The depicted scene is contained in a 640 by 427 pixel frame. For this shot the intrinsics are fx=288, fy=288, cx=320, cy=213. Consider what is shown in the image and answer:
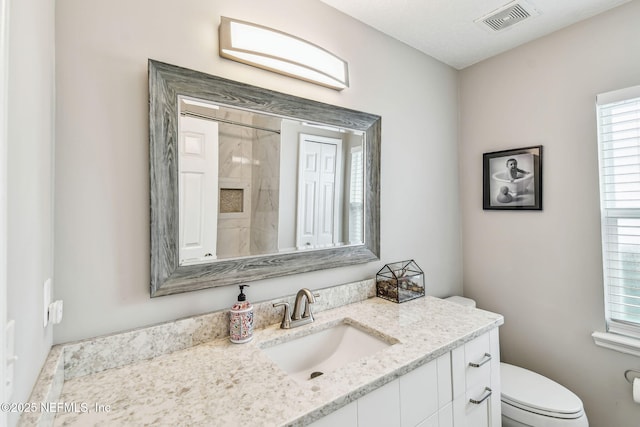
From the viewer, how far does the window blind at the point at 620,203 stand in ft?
4.89

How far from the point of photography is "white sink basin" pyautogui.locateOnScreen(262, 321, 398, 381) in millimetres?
1187

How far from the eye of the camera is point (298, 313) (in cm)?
128

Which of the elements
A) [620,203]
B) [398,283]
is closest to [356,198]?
[398,283]

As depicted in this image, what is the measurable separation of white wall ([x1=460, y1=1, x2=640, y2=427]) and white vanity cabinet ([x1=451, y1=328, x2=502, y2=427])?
74 centimetres

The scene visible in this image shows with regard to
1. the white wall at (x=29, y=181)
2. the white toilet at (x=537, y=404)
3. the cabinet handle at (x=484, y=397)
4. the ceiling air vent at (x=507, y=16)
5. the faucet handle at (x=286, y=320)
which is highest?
the ceiling air vent at (x=507, y=16)

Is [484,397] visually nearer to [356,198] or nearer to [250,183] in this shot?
[356,198]

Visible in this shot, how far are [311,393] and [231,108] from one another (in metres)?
1.07

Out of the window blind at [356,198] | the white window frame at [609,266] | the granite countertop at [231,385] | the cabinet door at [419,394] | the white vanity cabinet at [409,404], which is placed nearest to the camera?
the granite countertop at [231,385]

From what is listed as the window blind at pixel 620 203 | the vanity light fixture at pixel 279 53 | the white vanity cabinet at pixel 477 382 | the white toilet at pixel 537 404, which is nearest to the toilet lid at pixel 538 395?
the white toilet at pixel 537 404

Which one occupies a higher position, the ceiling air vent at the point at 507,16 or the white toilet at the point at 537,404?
the ceiling air vent at the point at 507,16

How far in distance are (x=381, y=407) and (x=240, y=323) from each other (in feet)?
1.87

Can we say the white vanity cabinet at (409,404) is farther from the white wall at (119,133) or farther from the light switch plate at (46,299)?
the light switch plate at (46,299)

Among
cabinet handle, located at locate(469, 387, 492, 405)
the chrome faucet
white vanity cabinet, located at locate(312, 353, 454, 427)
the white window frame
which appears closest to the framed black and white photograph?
the white window frame

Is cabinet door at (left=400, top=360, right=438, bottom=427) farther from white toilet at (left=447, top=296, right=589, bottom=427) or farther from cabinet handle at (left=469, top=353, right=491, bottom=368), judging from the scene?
white toilet at (left=447, top=296, right=589, bottom=427)
